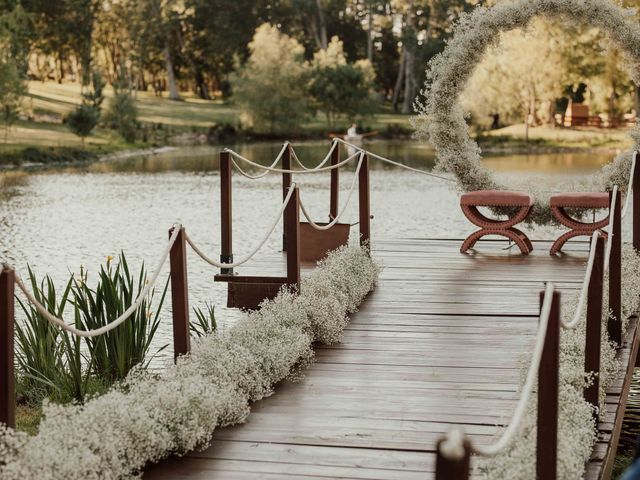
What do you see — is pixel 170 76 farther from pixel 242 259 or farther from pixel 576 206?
pixel 242 259

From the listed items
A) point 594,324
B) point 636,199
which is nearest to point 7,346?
point 594,324

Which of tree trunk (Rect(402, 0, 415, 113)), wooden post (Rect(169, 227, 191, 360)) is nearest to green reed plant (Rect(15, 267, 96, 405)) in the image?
wooden post (Rect(169, 227, 191, 360))

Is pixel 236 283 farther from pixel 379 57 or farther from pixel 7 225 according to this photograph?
pixel 379 57

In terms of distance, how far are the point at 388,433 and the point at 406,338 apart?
209 centimetres

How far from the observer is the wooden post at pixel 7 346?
432 cm

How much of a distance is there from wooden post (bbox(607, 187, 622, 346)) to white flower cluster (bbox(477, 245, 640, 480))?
32 cm

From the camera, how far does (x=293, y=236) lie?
729 centimetres

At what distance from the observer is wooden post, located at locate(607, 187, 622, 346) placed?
6.89 metres

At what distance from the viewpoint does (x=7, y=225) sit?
20.8m

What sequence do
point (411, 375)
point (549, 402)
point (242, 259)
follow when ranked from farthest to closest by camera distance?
point (242, 259), point (411, 375), point (549, 402)

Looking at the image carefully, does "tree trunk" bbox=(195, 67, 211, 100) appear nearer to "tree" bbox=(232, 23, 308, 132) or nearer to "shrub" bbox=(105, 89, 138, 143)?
"tree" bbox=(232, 23, 308, 132)

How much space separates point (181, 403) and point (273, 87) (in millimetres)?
52163

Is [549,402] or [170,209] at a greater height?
[549,402]

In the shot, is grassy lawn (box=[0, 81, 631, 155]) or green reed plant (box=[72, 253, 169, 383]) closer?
green reed plant (box=[72, 253, 169, 383])
